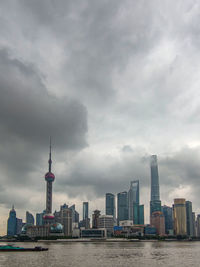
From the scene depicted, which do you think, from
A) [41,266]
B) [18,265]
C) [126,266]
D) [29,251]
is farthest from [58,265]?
[29,251]

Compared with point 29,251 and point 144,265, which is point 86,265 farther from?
point 29,251

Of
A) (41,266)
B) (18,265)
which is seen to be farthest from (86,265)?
(18,265)

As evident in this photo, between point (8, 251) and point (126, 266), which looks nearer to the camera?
point (126, 266)

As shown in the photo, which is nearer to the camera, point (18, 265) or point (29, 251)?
point (18, 265)

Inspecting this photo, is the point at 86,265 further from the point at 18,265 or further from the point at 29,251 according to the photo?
the point at 29,251

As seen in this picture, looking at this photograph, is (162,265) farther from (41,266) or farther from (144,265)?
(41,266)

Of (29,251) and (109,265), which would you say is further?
(29,251)

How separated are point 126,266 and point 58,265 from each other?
24.9 metres

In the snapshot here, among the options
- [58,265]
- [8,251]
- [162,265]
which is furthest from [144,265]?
[8,251]

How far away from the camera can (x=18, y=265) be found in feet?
391

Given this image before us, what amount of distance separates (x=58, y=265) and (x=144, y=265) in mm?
31450

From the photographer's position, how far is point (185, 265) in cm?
12112

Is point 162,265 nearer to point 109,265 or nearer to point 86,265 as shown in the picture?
point 109,265

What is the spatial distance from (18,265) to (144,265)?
46112mm
